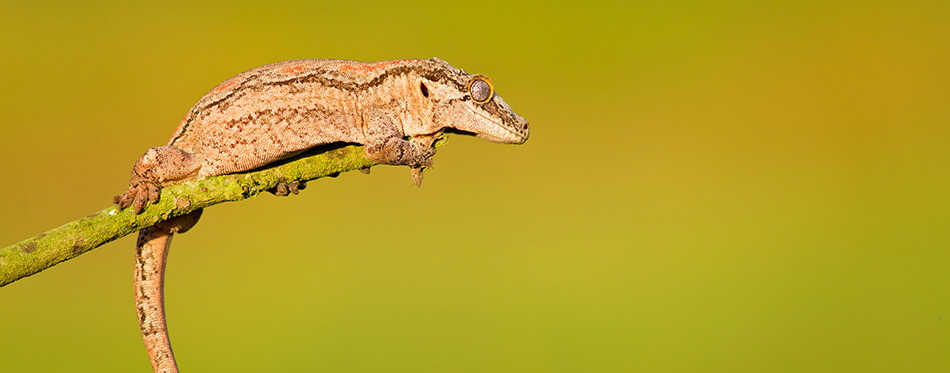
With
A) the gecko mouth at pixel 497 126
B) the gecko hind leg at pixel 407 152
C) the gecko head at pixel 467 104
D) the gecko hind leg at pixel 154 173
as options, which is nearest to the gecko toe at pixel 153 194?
the gecko hind leg at pixel 154 173

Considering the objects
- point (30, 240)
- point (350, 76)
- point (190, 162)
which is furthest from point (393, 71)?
point (30, 240)

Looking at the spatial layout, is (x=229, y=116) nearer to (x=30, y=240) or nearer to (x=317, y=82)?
(x=317, y=82)

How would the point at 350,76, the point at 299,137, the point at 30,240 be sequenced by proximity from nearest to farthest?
the point at 30,240
the point at 299,137
the point at 350,76

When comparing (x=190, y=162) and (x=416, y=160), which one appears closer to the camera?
(x=190, y=162)

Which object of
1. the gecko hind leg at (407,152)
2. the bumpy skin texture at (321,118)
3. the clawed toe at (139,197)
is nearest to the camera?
the clawed toe at (139,197)

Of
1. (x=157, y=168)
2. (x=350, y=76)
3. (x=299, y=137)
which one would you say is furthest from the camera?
(x=350, y=76)

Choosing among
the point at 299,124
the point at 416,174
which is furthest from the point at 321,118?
the point at 416,174

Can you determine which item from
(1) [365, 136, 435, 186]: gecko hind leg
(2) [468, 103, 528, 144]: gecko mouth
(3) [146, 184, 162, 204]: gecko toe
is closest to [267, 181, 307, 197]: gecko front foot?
(1) [365, 136, 435, 186]: gecko hind leg

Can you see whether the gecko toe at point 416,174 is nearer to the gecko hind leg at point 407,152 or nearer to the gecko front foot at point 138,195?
the gecko hind leg at point 407,152
